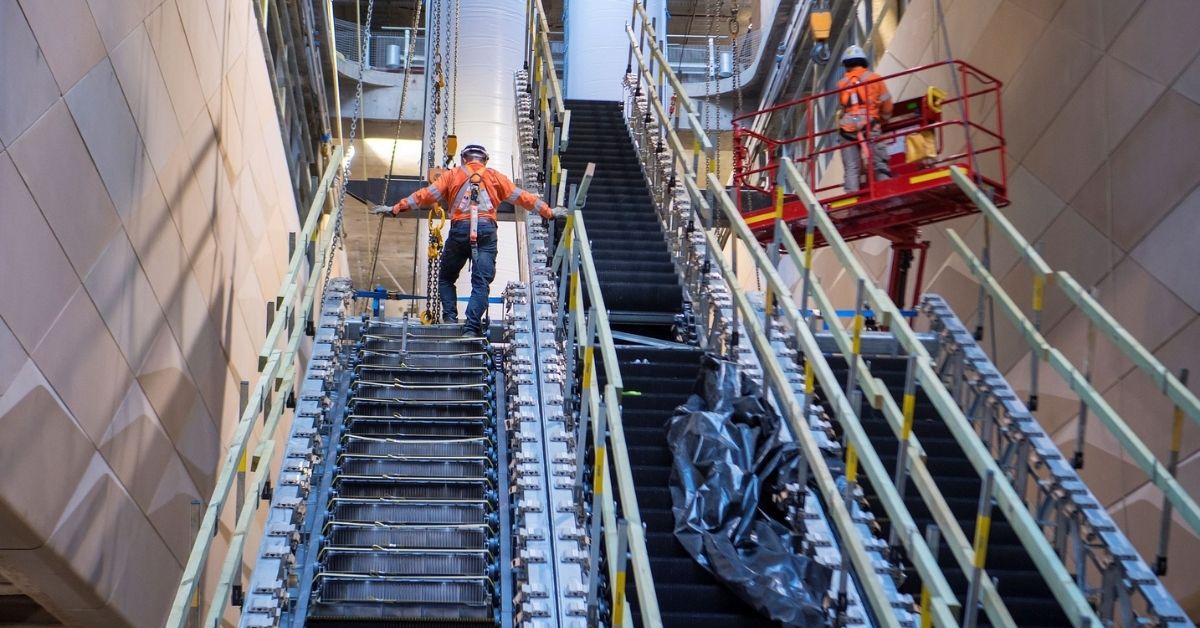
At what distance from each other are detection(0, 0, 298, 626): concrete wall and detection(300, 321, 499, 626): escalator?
4.28ft

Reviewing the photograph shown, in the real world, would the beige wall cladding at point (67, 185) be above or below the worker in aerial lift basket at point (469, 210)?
below

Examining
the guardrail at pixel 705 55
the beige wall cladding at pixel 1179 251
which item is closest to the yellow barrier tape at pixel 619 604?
the beige wall cladding at pixel 1179 251

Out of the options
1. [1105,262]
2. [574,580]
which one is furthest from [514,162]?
[574,580]

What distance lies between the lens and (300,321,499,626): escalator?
584cm

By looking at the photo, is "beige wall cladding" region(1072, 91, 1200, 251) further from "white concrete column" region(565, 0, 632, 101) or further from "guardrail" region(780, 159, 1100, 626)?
"white concrete column" region(565, 0, 632, 101)

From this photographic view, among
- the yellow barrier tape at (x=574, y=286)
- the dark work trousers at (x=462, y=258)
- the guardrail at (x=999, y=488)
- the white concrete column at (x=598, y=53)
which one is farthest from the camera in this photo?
the white concrete column at (x=598, y=53)

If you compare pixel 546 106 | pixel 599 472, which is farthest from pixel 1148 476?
pixel 546 106

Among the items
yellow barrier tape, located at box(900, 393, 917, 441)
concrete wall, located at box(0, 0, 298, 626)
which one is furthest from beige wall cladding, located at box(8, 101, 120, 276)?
yellow barrier tape, located at box(900, 393, 917, 441)

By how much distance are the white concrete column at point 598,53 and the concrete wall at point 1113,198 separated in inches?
345

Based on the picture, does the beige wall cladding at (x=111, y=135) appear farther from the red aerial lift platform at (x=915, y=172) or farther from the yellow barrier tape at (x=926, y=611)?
the red aerial lift platform at (x=915, y=172)

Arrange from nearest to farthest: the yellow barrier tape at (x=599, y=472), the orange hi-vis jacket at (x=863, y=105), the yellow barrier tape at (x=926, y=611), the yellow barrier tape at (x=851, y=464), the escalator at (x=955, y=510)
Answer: the yellow barrier tape at (x=926, y=611)
the yellow barrier tape at (x=599, y=472)
the yellow barrier tape at (x=851, y=464)
the escalator at (x=955, y=510)
the orange hi-vis jacket at (x=863, y=105)

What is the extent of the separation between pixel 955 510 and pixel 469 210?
458 centimetres

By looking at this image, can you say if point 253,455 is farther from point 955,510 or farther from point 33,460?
point 955,510

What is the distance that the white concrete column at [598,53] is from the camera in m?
19.9
